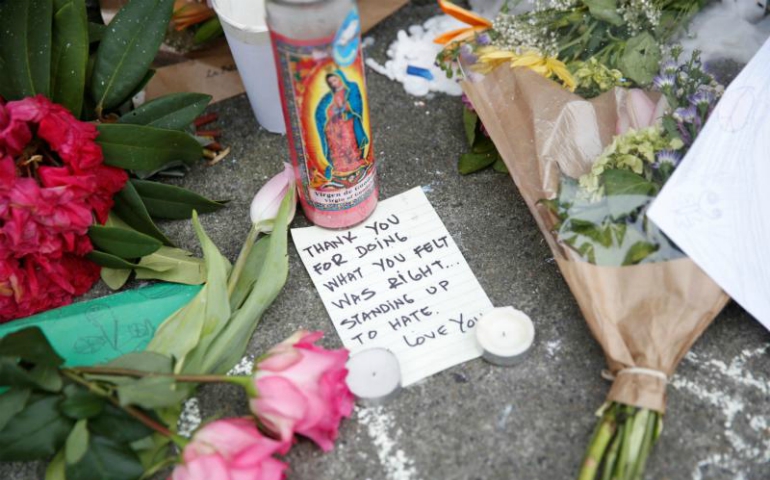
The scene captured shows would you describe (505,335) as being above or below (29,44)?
below

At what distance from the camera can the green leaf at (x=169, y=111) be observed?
3.37 ft

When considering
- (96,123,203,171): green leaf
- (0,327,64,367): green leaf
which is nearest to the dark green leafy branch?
(96,123,203,171): green leaf

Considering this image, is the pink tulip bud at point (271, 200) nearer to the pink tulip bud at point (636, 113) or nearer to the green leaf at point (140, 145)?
the green leaf at point (140, 145)

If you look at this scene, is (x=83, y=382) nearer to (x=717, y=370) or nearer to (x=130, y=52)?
(x=130, y=52)

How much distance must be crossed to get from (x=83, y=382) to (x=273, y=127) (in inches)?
21.4

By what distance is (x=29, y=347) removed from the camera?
0.73 meters

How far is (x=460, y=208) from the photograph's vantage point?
42.2 inches

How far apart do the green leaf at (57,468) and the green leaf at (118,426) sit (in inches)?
2.8

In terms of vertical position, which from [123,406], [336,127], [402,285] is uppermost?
[336,127]

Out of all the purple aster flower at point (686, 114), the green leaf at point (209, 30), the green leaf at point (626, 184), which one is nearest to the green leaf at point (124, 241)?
the green leaf at point (209, 30)

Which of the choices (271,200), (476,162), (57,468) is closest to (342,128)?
(271,200)

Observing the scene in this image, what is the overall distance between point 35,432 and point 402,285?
0.46 meters

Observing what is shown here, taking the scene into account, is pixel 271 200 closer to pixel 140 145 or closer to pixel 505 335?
pixel 140 145

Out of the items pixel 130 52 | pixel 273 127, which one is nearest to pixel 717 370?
pixel 273 127
